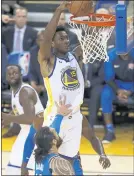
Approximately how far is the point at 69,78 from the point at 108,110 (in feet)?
11.4

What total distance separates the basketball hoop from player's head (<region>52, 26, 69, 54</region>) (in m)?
0.15

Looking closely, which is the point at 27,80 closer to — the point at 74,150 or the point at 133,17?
the point at 133,17

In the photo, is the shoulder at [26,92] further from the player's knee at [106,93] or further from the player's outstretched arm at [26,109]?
the player's knee at [106,93]

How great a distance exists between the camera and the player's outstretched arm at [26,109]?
6969mm

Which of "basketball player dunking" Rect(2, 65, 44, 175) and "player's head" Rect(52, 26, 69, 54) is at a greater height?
"player's head" Rect(52, 26, 69, 54)

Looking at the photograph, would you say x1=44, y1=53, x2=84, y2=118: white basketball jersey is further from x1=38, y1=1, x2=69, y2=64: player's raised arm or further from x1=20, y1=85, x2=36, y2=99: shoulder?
x1=20, y1=85, x2=36, y2=99: shoulder

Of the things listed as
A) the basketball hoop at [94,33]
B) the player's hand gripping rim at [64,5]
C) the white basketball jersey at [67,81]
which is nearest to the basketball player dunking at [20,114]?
the white basketball jersey at [67,81]

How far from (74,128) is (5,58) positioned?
406 centimetres

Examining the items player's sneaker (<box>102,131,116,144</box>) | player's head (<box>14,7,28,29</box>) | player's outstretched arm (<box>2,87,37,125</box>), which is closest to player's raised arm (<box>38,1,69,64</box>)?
player's outstretched arm (<box>2,87,37,125</box>)

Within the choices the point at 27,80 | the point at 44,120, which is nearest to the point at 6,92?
the point at 27,80

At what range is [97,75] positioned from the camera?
10219mm

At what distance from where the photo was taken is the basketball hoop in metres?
6.40

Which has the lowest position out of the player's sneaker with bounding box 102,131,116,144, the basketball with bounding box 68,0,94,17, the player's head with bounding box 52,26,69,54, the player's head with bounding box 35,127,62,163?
the player's sneaker with bounding box 102,131,116,144

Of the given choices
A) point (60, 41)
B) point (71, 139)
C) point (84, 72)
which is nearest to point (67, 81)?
point (60, 41)
